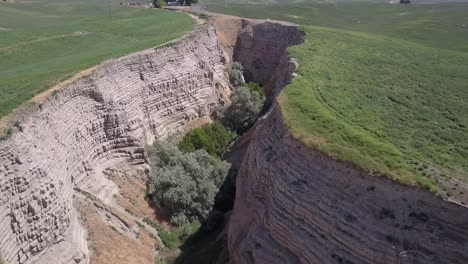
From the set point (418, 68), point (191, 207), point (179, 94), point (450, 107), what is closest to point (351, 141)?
point (450, 107)

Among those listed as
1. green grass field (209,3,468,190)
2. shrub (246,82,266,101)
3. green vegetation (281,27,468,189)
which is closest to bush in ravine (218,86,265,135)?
shrub (246,82,266,101)

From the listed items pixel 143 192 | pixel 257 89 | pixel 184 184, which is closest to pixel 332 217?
pixel 184 184

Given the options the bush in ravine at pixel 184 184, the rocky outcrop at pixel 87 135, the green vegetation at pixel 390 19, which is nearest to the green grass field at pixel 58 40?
the rocky outcrop at pixel 87 135

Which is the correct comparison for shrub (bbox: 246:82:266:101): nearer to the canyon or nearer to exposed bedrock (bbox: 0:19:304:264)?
exposed bedrock (bbox: 0:19:304:264)

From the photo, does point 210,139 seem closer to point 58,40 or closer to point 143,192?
point 143,192

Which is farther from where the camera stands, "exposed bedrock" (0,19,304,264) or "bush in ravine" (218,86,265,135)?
"bush in ravine" (218,86,265,135)

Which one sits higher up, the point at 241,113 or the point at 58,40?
the point at 58,40
